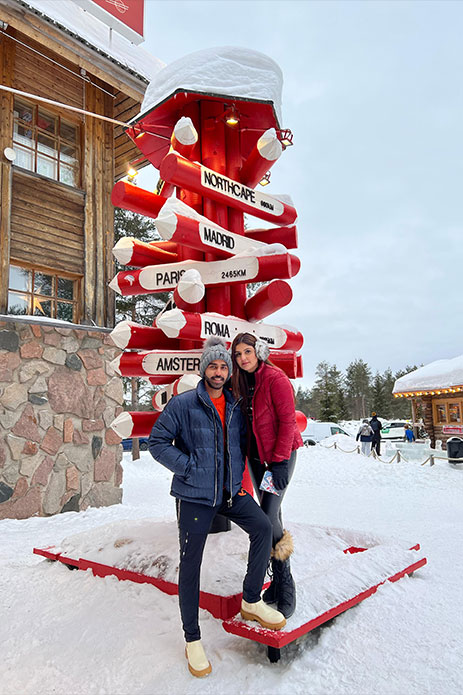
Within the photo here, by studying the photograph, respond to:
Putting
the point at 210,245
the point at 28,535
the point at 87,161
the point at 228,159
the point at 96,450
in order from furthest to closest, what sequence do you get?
the point at 87,161 < the point at 96,450 < the point at 28,535 < the point at 228,159 < the point at 210,245

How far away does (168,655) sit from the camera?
2820 mm

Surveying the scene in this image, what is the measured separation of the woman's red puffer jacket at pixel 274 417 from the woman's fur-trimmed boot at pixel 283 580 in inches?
22.3

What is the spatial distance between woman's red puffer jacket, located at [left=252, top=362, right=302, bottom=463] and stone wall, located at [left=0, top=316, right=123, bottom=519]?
16.9 ft

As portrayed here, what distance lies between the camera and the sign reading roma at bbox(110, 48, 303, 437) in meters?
4.24

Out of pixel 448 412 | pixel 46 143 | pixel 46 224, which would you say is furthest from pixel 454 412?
pixel 46 143

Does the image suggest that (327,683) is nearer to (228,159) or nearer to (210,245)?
(210,245)

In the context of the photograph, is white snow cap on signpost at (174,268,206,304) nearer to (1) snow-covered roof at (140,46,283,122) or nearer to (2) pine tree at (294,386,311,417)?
(1) snow-covered roof at (140,46,283,122)

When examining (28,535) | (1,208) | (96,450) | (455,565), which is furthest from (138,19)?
(455,565)

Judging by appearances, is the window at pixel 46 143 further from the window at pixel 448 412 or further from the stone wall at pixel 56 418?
the window at pixel 448 412

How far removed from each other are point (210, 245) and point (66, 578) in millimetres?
3215

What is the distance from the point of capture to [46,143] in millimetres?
8516

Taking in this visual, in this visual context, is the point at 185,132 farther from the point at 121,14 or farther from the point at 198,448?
the point at 121,14

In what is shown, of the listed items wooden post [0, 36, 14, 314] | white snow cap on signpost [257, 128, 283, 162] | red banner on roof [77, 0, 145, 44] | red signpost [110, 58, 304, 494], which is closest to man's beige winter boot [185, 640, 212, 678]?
red signpost [110, 58, 304, 494]

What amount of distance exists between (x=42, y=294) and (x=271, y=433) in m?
6.19
